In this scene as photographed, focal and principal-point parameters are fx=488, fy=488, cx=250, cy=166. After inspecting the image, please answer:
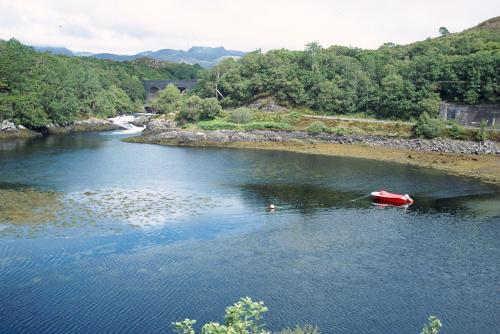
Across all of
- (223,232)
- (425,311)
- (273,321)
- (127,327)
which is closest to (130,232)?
(223,232)

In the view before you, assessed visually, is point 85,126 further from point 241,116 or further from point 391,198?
point 391,198

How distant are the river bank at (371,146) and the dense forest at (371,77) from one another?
14.9 metres

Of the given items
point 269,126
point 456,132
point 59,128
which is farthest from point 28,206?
point 456,132

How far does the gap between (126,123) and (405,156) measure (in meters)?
77.4

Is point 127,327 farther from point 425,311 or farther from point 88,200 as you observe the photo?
point 88,200

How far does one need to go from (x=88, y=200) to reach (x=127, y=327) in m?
28.0

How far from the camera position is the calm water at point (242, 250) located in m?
29.6

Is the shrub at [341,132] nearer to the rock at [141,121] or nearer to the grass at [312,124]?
the grass at [312,124]

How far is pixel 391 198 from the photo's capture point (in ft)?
176

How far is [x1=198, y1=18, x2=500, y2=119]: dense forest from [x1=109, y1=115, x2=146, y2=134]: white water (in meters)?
19.8

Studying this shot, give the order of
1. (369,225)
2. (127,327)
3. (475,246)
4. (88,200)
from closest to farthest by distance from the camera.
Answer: (127,327) < (475,246) < (369,225) < (88,200)

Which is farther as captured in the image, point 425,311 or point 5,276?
point 5,276

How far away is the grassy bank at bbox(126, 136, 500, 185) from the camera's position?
6969 cm

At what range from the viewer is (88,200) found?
174 ft
